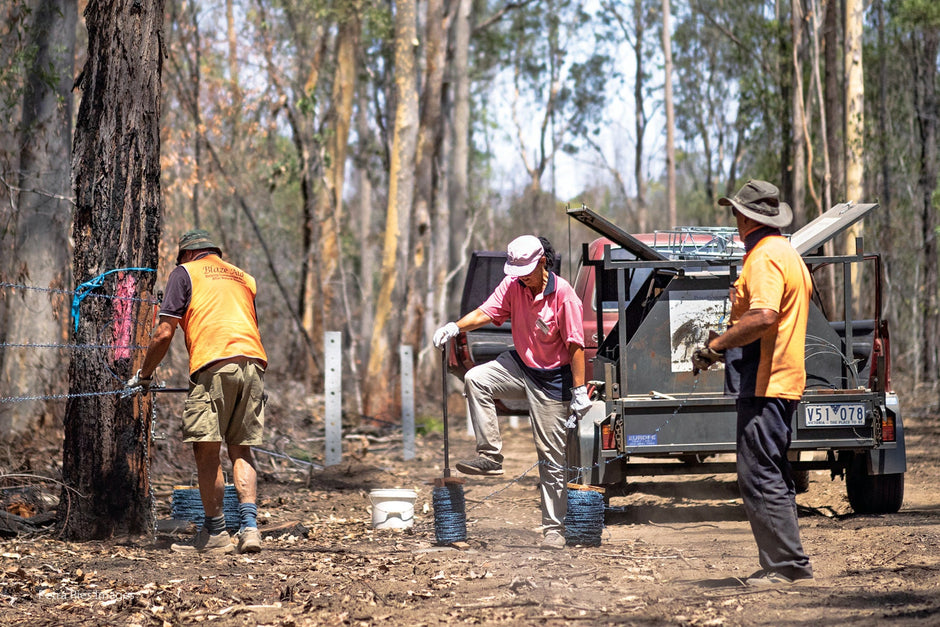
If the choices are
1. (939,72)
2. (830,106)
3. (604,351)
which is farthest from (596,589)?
(939,72)

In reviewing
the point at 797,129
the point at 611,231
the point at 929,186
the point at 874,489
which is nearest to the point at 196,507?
the point at 611,231

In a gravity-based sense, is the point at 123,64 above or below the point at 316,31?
below

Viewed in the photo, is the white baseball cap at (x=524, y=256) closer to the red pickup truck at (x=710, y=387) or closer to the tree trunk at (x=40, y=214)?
the red pickup truck at (x=710, y=387)

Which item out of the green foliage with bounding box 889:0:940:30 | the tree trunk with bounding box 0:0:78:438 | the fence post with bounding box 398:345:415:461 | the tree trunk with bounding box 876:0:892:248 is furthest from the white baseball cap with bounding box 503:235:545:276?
the tree trunk with bounding box 876:0:892:248

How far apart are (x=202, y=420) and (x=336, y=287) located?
2436cm

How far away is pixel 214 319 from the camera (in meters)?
7.12

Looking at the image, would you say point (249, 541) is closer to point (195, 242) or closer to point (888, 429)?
point (195, 242)

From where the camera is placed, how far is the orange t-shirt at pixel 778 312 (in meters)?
5.70

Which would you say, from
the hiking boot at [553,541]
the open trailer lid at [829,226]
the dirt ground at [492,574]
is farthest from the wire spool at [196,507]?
the open trailer lid at [829,226]

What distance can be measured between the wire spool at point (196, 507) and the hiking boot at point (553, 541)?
2.14 metres

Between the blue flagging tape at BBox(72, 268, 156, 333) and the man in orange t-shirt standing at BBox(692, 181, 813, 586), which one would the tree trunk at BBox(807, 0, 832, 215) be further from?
the blue flagging tape at BBox(72, 268, 156, 333)

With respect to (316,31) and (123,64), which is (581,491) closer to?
(123,64)

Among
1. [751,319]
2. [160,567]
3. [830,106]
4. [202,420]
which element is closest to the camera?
[751,319]

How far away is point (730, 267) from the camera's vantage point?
7871mm
